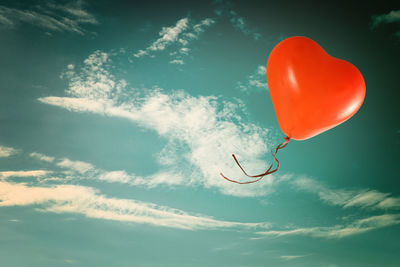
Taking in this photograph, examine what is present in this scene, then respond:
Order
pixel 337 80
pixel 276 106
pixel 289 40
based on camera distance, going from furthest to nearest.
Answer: pixel 276 106 < pixel 289 40 < pixel 337 80

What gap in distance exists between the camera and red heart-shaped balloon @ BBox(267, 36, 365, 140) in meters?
3.46

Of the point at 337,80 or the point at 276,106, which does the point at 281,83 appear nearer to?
the point at 276,106

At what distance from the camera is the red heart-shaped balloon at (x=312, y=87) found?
3.46m

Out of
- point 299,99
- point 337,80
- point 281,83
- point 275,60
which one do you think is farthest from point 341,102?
point 275,60

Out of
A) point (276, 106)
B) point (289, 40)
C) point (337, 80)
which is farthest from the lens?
point (276, 106)

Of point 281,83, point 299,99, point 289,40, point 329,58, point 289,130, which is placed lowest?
point 289,130

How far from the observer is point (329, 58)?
3609mm

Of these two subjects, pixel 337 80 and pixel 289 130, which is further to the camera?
pixel 289 130

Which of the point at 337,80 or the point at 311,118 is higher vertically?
the point at 337,80

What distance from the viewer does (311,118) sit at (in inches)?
140

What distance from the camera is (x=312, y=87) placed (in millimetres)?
3490

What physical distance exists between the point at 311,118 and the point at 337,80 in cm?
55

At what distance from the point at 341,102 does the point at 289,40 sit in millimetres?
1043

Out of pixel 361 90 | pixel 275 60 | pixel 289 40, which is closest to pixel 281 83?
pixel 275 60
